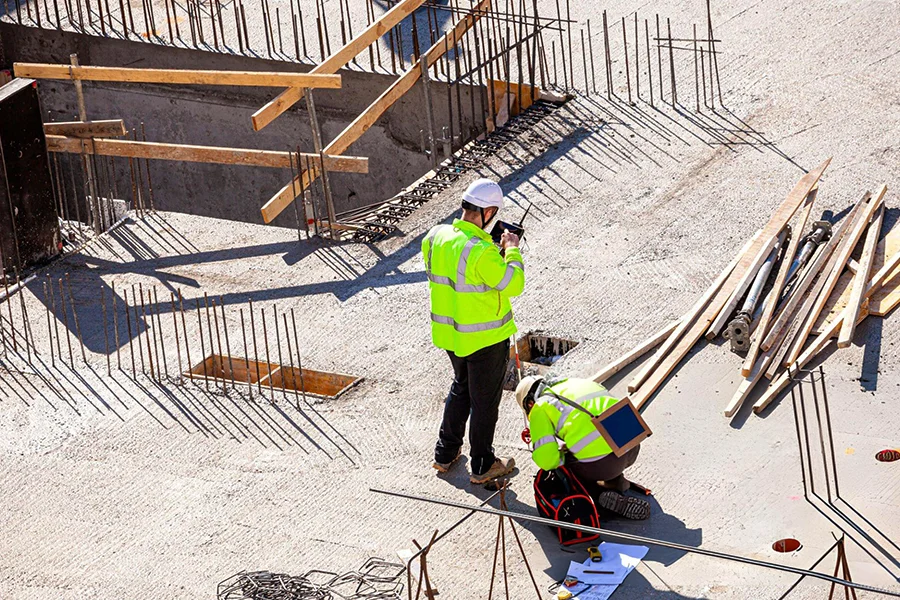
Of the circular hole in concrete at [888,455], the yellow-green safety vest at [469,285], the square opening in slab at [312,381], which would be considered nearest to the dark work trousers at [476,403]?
the yellow-green safety vest at [469,285]

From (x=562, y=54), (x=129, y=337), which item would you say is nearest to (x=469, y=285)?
(x=129, y=337)

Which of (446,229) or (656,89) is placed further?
(656,89)

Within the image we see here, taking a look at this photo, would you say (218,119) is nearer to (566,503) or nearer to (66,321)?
(66,321)

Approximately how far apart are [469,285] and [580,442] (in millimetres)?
1199

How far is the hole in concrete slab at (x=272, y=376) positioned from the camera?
1077 centimetres

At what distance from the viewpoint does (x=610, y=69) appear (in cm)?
1564

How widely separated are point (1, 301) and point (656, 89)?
24.1 feet

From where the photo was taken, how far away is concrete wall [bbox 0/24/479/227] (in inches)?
677

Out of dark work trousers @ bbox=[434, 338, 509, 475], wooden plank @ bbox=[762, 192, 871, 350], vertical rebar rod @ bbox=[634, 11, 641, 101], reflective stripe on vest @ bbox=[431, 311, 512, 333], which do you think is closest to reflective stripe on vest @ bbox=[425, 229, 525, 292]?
reflective stripe on vest @ bbox=[431, 311, 512, 333]

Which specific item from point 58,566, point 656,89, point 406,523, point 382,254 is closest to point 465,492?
point 406,523

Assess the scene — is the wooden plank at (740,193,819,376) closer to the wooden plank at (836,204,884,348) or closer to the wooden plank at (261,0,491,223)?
the wooden plank at (836,204,884,348)

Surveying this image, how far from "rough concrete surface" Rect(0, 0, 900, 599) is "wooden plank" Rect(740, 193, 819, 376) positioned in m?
0.29

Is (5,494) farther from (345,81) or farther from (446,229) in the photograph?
(345,81)

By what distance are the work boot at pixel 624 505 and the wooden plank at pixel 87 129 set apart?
7576mm
